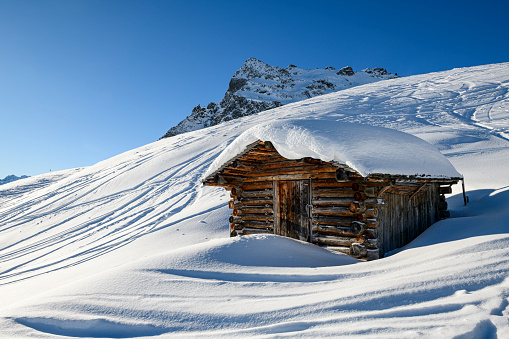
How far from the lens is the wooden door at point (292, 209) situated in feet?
28.8

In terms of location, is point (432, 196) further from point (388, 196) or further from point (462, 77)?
point (462, 77)

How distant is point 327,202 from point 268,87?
Answer: 76.8 metres

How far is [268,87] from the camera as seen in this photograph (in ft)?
270

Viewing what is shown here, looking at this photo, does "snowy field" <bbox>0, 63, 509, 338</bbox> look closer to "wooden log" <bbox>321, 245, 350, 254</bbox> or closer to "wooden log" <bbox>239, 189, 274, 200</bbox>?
"wooden log" <bbox>321, 245, 350, 254</bbox>

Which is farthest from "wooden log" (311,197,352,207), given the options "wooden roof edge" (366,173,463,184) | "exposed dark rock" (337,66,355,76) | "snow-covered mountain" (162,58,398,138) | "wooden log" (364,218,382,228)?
"exposed dark rock" (337,66,355,76)

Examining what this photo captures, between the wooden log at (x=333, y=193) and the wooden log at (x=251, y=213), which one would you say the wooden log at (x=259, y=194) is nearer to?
the wooden log at (x=251, y=213)

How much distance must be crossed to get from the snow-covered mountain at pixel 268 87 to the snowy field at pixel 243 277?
51902 millimetres

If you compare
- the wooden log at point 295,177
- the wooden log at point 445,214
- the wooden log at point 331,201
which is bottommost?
the wooden log at point 445,214

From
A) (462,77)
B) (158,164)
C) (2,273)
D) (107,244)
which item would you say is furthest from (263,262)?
(462,77)

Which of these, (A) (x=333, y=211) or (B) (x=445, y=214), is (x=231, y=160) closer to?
(A) (x=333, y=211)

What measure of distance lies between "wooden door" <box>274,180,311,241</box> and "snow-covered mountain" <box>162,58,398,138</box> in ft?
184

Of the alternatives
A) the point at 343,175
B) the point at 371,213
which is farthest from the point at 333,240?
the point at 343,175

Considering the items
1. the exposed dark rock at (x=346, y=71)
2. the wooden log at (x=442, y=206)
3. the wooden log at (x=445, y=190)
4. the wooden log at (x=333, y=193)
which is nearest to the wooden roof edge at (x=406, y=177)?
the wooden log at (x=333, y=193)

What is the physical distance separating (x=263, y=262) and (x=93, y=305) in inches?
119
